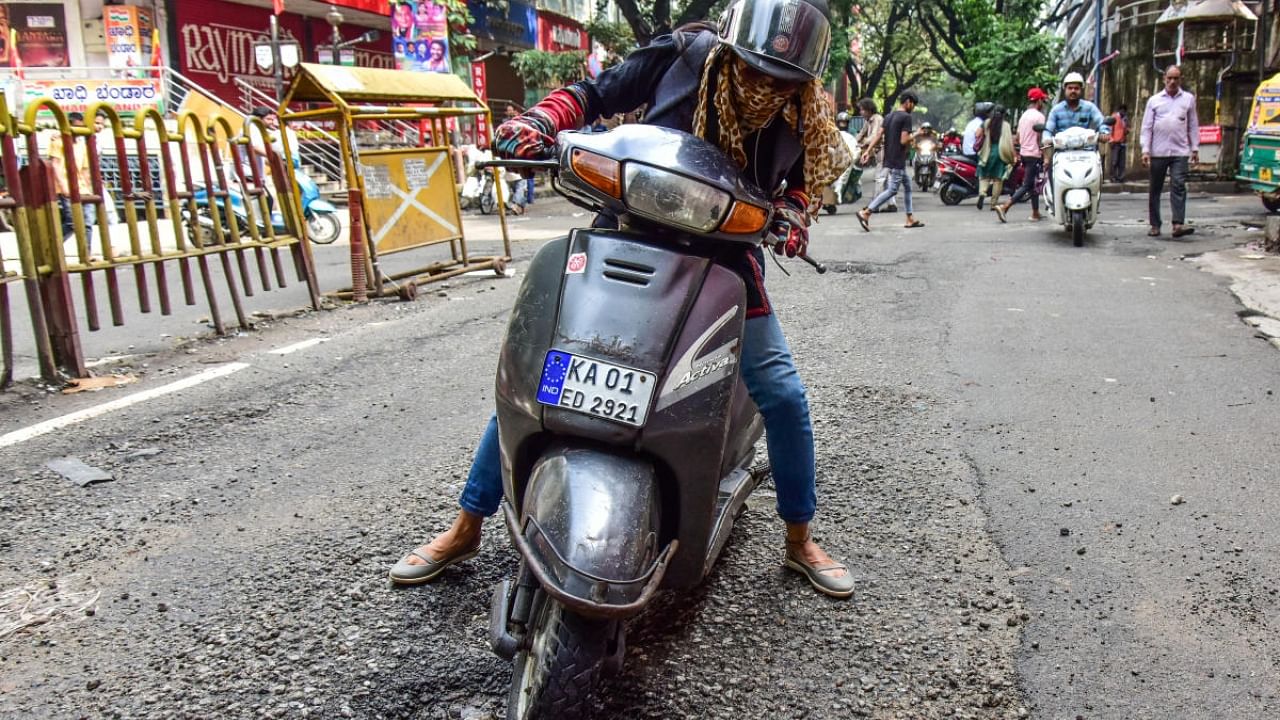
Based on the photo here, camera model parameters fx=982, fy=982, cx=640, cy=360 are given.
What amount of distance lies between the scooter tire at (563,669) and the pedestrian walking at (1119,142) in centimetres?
1973

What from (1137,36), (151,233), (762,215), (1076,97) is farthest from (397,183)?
(1137,36)

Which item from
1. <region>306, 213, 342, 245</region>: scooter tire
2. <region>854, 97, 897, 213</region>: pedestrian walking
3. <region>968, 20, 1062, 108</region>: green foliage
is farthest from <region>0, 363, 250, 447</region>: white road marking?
<region>968, 20, 1062, 108</region>: green foliage

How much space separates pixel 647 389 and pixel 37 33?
817 inches

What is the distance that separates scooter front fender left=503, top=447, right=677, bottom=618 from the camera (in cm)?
182

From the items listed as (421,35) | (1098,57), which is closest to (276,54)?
(421,35)

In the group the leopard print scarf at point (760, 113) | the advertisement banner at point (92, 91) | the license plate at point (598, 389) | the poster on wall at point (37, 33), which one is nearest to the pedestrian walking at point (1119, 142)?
the advertisement banner at point (92, 91)

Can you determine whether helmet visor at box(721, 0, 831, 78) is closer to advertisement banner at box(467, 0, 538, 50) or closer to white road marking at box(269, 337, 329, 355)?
white road marking at box(269, 337, 329, 355)

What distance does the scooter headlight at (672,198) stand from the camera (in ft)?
6.75

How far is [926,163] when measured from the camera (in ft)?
69.8

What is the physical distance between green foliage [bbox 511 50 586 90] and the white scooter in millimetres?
13028

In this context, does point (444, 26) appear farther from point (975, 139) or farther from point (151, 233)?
point (151, 233)

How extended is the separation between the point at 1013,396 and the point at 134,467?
3832mm

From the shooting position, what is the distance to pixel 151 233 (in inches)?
A: 233

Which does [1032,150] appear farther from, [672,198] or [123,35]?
[123,35]
